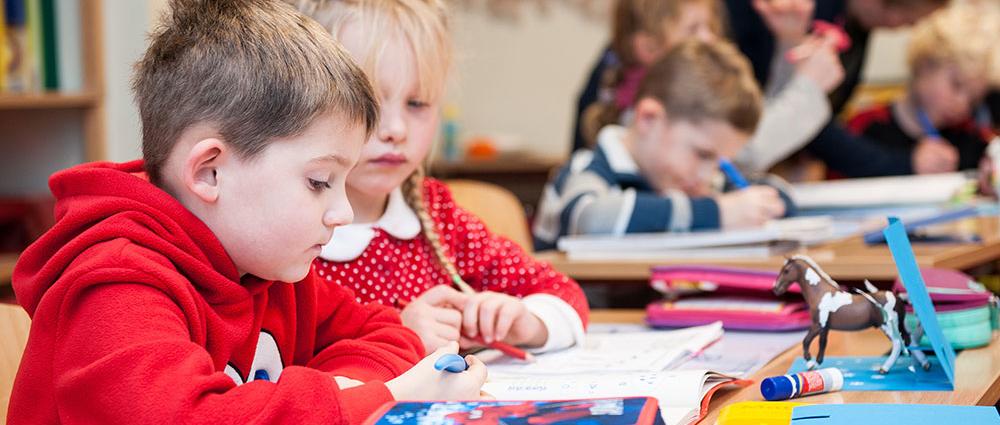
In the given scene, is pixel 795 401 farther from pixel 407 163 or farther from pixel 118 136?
pixel 118 136

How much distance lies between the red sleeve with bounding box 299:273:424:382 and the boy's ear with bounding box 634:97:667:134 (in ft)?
3.92

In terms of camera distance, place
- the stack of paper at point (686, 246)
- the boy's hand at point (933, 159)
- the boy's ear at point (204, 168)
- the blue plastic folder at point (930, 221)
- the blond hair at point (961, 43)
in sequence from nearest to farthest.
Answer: the boy's ear at point (204, 168), the stack of paper at point (686, 246), the blue plastic folder at point (930, 221), the boy's hand at point (933, 159), the blond hair at point (961, 43)

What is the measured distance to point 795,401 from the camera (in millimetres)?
958

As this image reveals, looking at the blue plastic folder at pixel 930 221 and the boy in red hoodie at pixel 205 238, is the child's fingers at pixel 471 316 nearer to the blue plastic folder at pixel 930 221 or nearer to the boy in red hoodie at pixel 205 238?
the boy in red hoodie at pixel 205 238

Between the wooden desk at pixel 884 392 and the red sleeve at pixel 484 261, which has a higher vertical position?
the red sleeve at pixel 484 261

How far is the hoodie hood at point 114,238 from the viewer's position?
0.80 metres

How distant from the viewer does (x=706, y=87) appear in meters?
2.20

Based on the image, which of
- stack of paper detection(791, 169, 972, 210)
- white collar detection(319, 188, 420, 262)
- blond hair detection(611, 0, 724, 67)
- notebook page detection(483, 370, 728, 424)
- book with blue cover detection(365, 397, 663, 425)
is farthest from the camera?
blond hair detection(611, 0, 724, 67)

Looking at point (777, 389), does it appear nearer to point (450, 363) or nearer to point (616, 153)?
point (450, 363)

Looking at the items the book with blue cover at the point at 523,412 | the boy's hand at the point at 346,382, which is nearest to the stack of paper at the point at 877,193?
the boy's hand at the point at 346,382

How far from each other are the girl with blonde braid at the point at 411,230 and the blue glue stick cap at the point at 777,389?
322 millimetres

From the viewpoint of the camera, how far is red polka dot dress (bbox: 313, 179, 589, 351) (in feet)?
4.25

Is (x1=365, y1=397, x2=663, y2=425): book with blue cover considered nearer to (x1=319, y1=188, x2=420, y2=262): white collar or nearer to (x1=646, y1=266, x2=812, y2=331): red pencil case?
(x1=319, y1=188, x2=420, y2=262): white collar

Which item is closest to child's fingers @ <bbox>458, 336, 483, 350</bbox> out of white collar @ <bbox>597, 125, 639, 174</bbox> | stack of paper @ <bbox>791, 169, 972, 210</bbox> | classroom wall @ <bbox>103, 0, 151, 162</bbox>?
white collar @ <bbox>597, 125, 639, 174</bbox>
